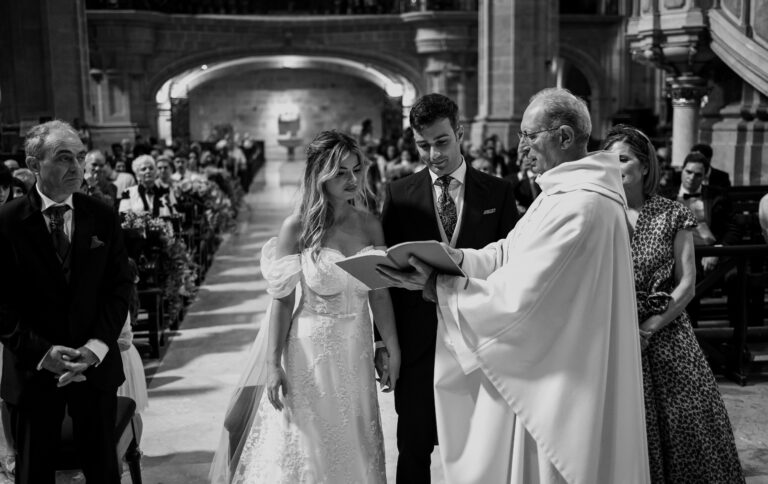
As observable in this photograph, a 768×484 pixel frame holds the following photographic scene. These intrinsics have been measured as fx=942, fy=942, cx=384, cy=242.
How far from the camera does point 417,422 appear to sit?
12.6 ft

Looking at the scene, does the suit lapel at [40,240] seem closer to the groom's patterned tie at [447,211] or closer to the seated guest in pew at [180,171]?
the groom's patterned tie at [447,211]

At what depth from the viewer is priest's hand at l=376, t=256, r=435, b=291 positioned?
3.23 m

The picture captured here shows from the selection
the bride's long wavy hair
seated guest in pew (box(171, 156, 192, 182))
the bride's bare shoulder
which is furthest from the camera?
seated guest in pew (box(171, 156, 192, 182))

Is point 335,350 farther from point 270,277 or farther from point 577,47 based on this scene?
point 577,47

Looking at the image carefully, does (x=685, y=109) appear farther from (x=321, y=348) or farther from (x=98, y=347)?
(x=98, y=347)

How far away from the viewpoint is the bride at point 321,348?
3770mm

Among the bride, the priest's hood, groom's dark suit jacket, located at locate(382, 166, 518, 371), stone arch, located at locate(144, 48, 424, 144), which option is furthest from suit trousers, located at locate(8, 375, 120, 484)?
stone arch, located at locate(144, 48, 424, 144)

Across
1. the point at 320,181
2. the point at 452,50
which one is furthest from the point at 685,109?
the point at 452,50

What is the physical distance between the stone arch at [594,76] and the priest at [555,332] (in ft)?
83.0

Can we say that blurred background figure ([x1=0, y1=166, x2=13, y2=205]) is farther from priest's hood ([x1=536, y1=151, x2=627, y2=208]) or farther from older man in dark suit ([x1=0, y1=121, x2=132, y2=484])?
priest's hood ([x1=536, y1=151, x2=627, y2=208])

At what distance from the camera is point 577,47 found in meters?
27.8

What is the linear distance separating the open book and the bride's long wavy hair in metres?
0.49

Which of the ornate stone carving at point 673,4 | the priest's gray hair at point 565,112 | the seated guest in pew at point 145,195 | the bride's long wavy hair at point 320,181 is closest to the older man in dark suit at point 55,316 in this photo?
the bride's long wavy hair at point 320,181

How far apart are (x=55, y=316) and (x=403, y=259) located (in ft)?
4.63
